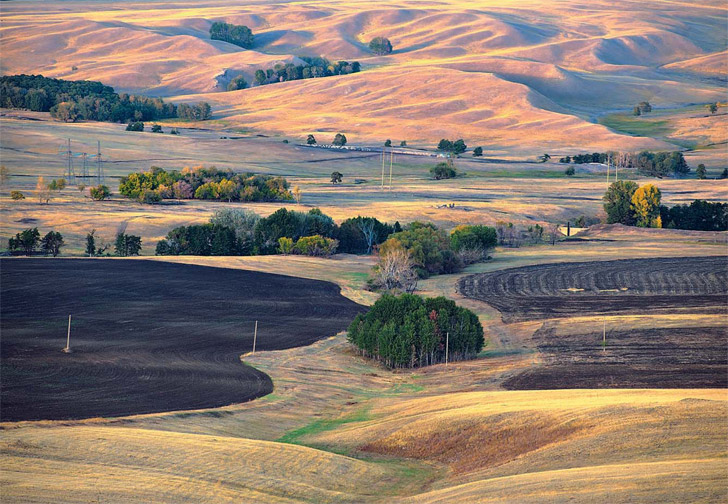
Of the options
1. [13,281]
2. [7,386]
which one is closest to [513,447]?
[7,386]

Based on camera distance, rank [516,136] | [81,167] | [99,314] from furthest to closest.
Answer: [516,136] → [81,167] → [99,314]

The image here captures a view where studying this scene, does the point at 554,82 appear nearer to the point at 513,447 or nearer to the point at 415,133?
the point at 415,133

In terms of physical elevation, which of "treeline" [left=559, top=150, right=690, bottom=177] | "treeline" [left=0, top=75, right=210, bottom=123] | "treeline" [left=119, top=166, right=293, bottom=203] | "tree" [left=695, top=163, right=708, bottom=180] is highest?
"treeline" [left=0, top=75, right=210, bottom=123]

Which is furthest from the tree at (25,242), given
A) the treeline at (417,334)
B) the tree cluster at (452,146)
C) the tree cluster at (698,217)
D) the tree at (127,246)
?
the tree cluster at (452,146)

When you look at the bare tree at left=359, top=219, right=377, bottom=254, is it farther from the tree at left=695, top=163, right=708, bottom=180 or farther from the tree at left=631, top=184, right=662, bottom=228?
the tree at left=695, top=163, right=708, bottom=180

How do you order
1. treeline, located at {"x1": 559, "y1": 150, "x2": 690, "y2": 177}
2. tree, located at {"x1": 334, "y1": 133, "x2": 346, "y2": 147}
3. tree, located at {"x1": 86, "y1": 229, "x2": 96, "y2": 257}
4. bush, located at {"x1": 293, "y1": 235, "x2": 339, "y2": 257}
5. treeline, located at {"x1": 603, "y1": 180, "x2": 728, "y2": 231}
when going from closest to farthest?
1. tree, located at {"x1": 86, "y1": 229, "x2": 96, "y2": 257}
2. bush, located at {"x1": 293, "y1": 235, "x2": 339, "y2": 257}
3. treeline, located at {"x1": 603, "y1": 180, "x2": 728, "y2": 231}
4. treeline, located at {"x1": 559, "y1": 150, "x2": 690, "y2": 177}
5. tree, located at {"x1": 334, "y1": 133, "x2": 346, "y2": 147}

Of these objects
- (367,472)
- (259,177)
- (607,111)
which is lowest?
(367,472)

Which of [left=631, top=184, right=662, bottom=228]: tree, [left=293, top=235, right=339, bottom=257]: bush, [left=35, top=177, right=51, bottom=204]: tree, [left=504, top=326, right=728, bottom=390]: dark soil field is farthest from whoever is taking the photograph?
[left=631, top=184, right=662, bottom=228]: tree

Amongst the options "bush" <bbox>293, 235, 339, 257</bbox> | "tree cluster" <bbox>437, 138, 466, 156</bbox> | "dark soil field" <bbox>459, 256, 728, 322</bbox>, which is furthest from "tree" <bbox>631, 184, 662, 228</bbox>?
"tree cluster" <bbox>437, 138, 466, 156</bbox>
